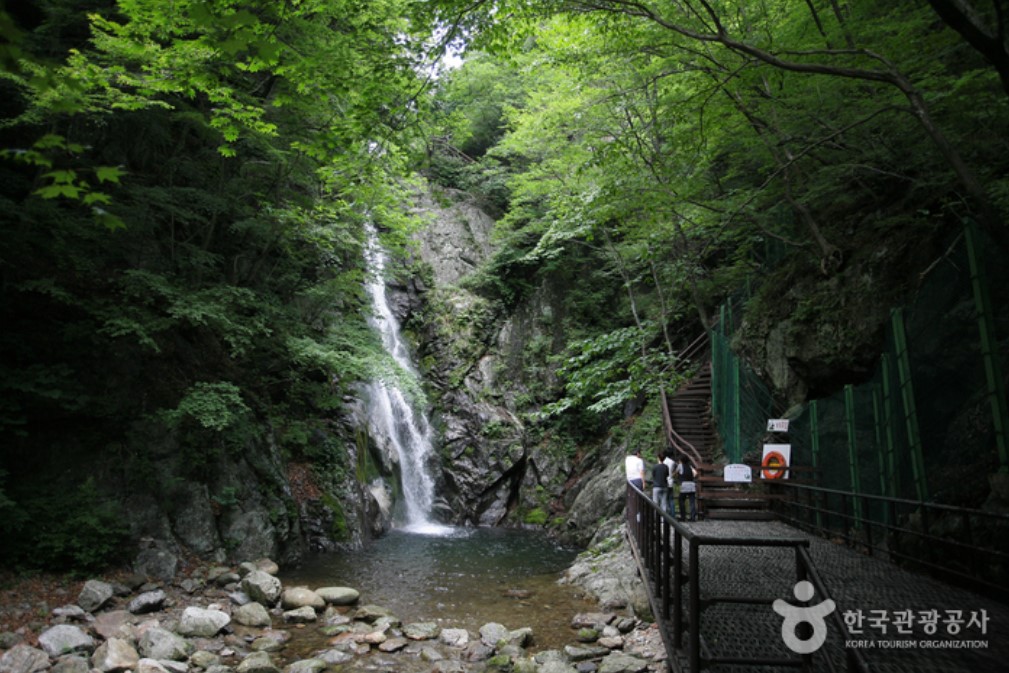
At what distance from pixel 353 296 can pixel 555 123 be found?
733 cm

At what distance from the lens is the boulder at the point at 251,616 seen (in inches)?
331

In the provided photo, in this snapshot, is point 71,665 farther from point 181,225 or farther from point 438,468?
point 438,468

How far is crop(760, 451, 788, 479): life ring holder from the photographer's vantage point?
9.95 meters

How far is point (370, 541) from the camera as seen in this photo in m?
14.6

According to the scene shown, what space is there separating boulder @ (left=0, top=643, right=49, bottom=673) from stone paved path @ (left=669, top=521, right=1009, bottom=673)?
723 cm

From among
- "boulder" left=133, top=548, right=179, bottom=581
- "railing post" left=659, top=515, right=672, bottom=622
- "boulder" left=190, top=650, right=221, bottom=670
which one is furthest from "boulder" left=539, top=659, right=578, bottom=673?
"boulder" left=133, top=548, right=179, bottom=581

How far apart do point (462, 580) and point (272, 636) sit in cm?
431

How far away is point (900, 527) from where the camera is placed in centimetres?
630

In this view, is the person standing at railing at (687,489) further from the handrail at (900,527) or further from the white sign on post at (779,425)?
the white sign on post at (779,425)

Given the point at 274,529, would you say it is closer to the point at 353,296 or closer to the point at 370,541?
the point at 370,541

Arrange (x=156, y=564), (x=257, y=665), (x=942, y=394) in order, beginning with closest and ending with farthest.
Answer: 1. (x=942, y=394)
2. (x=257, y=665)
3. (x=156, y=564)

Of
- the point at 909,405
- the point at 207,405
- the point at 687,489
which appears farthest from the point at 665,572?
the point at 207,405

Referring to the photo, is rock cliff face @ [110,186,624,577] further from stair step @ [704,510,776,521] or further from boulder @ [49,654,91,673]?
stair step @ [704,510,776,521]

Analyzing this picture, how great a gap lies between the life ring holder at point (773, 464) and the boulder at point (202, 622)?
29.7 ft
